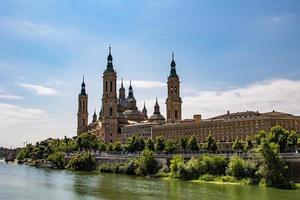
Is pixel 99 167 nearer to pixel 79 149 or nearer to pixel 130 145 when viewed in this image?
pixel 130 145

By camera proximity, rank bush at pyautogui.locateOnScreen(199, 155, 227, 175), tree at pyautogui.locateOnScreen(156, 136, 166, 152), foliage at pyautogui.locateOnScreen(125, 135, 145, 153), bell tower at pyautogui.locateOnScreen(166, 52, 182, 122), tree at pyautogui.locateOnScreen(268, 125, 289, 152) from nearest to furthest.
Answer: bush at pyautogui.locateOnScreen(199, 155, 227, 175)
tree at pyautogui.locateOnScreen(268, 125, 289, 152)
tree at pyautogui.locateOnScreen(156, 136, 166, 152)
foliage at pyautogui.locateOnScreen(125, 135, 145, 153)
bell tower at pyautogui.locateOnScreen(166, 52, 182, 122)

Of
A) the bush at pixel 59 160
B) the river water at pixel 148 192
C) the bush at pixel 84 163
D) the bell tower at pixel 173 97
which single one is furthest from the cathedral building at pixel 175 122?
the river water at pixel 148 192

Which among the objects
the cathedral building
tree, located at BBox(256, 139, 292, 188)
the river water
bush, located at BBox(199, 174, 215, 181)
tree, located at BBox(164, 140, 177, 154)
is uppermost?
the cathedral building

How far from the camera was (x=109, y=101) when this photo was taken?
17038cm

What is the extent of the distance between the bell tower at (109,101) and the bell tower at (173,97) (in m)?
19.4

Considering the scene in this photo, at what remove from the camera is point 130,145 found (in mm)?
118938

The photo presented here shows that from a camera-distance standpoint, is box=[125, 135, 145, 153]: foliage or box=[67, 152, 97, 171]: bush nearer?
box=[67, 152, 97, 171]: bush

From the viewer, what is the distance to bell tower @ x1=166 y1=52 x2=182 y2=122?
16712cm

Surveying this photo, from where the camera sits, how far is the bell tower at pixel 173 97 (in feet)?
548

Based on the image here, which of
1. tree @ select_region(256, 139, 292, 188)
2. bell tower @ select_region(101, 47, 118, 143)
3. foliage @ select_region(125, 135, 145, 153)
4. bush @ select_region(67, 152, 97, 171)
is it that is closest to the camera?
tree @ select_region(256, 139, 292, 188)

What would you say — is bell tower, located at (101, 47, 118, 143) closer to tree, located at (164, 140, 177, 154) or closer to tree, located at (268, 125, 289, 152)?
tree, located at (164, 140, 177, 154)

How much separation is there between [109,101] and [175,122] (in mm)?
24459

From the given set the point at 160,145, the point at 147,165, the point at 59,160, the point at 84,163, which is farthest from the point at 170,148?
the point at 59,160

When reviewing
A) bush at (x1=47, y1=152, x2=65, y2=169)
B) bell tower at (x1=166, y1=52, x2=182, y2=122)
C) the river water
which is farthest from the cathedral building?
the river water
